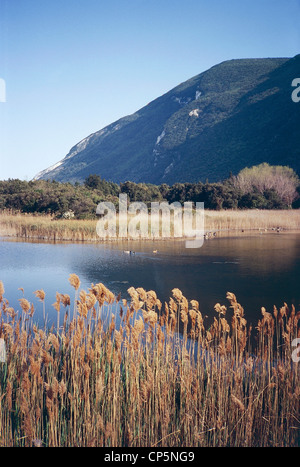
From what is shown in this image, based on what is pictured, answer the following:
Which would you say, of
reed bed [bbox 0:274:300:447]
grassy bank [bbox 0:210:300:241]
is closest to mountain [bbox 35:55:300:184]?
grassy bank [bbox 0:210:300:241]

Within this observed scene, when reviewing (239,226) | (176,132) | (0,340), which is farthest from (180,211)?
(176,132)

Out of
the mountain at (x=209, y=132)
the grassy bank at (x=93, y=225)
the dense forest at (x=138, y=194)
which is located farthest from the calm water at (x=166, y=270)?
the mountain at (x=209, y=132)

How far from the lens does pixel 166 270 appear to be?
13.3 meters

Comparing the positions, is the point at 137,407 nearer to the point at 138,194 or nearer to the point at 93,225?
the point at 93,225

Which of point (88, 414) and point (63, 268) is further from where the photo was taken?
point (63, 268)

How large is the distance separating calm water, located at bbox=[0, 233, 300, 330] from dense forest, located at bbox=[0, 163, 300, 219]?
9.43 metres

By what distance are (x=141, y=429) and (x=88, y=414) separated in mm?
522

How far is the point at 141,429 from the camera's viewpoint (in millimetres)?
3879

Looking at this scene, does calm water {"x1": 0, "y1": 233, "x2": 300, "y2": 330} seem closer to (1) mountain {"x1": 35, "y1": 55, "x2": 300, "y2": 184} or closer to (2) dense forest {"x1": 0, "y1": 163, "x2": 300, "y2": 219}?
(2) dense forest {"x1": 0, "y1": 163, "x2": 300, "y2": 219}

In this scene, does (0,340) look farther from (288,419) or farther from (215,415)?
(288,419)

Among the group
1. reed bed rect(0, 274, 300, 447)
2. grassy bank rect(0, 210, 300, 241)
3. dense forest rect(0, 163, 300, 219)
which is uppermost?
dense forest rect(0, 163, 300, 219)

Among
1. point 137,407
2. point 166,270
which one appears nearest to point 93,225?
point 166,270

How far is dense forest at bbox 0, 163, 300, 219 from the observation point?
95.5 feet

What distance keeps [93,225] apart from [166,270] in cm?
985
